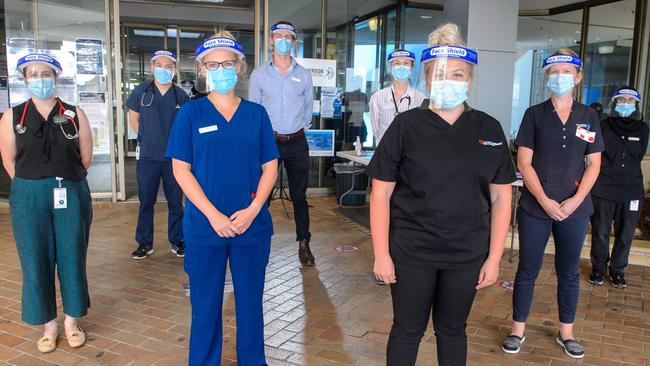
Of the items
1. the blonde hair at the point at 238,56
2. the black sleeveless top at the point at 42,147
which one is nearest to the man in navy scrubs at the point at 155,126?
the black sleeveless top at the point at 42,147

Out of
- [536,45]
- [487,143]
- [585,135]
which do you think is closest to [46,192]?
[487,143]

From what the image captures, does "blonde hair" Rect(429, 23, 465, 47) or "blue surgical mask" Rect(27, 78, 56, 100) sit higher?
"blonde hair" Rect(429, 23, 465, 47)

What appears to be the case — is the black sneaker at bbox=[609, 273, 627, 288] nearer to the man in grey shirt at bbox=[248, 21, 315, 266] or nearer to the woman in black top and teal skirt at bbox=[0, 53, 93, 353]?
the man in grey shirt at bbox=[248, 21, 315, 266]

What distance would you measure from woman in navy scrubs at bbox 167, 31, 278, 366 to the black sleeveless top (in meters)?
0.97

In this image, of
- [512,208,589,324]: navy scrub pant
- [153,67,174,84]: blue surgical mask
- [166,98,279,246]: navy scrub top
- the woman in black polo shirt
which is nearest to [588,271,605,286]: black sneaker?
[512,208,589,324]: navy scrub pant

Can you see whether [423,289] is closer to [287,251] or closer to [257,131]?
[257,131]

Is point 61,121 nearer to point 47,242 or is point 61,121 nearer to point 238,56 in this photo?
point 47,242

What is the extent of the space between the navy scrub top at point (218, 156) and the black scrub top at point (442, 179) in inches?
27.3

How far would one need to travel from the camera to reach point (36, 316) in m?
3.12

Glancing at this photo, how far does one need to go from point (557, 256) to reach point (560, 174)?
0.52m

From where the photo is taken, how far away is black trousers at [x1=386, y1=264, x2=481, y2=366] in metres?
2.15

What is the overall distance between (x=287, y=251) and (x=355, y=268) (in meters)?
0.84

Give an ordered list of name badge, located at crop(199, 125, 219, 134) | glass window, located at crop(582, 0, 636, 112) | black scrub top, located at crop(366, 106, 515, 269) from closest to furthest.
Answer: black scrub top, located at crop(366, 106, 515, 269)
name badge, located at crop(199, 125, 219, 134)
glass window, located at crop(582, 0, 636, 112)

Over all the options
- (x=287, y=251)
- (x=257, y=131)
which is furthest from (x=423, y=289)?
(x=287, y=251)
